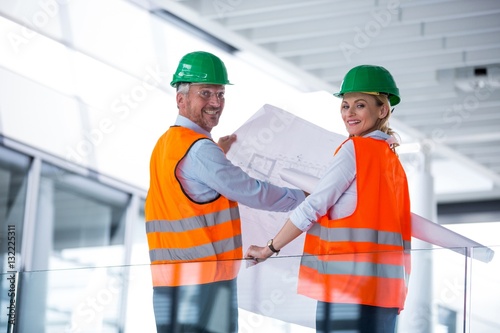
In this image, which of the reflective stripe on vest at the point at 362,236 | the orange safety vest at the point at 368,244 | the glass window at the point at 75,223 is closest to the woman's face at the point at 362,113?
the orange safety vest at the point at 368,244

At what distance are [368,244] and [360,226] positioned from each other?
80 millimetres

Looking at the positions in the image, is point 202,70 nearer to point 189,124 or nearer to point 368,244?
point 189,124

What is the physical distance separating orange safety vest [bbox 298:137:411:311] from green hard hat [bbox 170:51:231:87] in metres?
0.97

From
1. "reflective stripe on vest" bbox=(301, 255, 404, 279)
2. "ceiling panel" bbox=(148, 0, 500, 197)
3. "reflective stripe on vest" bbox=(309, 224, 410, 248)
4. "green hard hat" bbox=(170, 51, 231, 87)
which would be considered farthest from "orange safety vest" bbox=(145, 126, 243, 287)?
"ceiling panel" bbox=(148, 0, 500, 197)

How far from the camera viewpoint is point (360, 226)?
12.9ft

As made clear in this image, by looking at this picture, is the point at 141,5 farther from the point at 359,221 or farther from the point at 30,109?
the point at 359,221

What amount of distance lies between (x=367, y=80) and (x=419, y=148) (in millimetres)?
10088

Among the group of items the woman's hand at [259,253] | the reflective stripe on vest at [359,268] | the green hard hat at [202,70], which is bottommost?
the reflective stripe on vest at [359,268]

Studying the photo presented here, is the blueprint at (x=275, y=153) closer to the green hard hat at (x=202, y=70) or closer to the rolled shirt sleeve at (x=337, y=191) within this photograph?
the green hard hat at (x=202, y=70)

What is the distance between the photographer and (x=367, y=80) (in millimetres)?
4227

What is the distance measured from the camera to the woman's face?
13.8ft

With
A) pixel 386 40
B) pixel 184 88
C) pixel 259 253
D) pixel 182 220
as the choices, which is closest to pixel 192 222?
pixel 182 220

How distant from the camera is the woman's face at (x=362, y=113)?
4.21 meters

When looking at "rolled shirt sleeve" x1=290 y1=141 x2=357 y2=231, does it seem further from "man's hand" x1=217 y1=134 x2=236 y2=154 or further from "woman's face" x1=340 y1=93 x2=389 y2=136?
"man's hand" x1=217 y1=134 x2=236 y2=154
